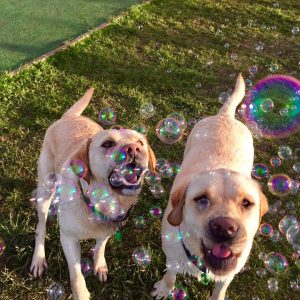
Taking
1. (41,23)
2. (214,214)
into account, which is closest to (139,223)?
(214,214)

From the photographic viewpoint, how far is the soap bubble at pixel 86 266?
3973 millimetres

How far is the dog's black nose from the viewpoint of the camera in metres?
2.50

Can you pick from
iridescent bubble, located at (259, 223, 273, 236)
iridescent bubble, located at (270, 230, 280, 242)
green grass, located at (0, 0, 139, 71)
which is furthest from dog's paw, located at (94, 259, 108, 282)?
green grass, located at (0, 0, 139, 71)

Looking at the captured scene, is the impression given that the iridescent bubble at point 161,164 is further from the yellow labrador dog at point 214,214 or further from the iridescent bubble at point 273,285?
the iridescent bubble at point 273,285

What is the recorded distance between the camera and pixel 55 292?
3.75 metres

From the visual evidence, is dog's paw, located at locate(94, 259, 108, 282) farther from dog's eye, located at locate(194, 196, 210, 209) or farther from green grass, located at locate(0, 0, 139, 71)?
green grass, located at locate(0, 0, 139, 71)

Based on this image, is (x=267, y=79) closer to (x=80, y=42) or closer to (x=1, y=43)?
(x=80, y=42)

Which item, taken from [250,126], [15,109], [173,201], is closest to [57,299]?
[173,201]

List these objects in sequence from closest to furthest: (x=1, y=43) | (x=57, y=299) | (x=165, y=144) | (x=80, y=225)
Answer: (x=80, y=225) → (x=57, y=299) → (x=165, y=144) → (x=1, y=43)

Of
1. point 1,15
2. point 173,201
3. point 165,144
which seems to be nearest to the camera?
point 173,201

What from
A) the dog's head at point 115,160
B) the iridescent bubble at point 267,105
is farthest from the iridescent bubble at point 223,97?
the dog's head at point 115,160

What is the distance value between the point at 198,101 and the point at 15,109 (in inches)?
116

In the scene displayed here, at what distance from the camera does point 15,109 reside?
5852 millimetres

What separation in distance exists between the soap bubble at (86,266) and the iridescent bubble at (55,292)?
276 millimetres
